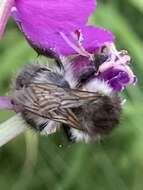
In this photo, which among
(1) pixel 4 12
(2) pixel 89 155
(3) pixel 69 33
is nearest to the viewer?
(1) pixel 4 12

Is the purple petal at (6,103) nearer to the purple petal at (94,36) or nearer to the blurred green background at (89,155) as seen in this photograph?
the purple petal at (94,36)

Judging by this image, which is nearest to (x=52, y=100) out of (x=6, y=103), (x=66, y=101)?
(x=66, y=101)

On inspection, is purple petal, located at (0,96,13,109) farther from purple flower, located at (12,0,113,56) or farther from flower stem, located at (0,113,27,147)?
purple flower, located at (12,0,113,56)

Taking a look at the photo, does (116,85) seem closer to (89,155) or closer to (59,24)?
(59,24)

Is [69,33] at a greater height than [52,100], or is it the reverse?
[69,33]

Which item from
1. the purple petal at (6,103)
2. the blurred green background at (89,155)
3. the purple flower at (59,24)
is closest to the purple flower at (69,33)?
the purple flower at (59,24)

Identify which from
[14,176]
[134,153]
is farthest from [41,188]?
[134,153]
